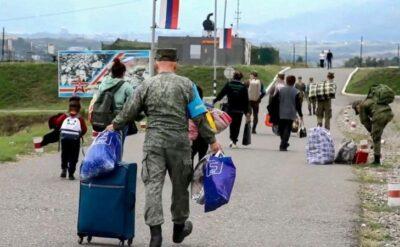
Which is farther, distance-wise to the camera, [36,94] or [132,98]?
[36,94]

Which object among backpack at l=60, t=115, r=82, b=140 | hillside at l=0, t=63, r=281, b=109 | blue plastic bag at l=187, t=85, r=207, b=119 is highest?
blue plastic bag at l=187, t=85, r=207, b=119

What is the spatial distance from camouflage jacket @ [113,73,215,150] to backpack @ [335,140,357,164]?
35.3 ft

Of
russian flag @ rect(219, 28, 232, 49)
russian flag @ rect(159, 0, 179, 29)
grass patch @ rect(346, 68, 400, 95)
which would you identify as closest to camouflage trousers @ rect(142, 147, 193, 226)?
russian flag @ rect(159, 0, 179, 29)

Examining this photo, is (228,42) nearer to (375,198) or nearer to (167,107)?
(375,198)

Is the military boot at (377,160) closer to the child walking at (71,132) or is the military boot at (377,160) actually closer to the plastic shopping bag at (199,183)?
the child walking at (71,132)

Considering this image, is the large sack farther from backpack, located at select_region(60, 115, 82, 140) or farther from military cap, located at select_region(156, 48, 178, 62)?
military cap, located at select_region(156, 48, 178, 62)

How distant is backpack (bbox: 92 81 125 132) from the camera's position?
11125mm

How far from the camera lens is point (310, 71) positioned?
71.4 m

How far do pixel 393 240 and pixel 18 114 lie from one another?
1525 inches

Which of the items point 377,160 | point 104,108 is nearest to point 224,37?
point 377,160

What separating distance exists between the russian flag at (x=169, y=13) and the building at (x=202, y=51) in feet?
131

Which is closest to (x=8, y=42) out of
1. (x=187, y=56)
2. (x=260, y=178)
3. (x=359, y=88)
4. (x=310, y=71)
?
(x=187, y=56)

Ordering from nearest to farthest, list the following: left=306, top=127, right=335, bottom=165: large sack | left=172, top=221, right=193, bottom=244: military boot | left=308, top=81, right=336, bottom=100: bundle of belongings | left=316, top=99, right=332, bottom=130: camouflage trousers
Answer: left=172, top=221, right=193, bottom=244: military boot
left=306, top=127, right=335, bottom=165: large sack
left=308, top=81, right=336, bottom=100: bundle of belongings
left=316, top=99, right=332, bottom=130: camouflage trousers

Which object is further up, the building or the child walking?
the building
